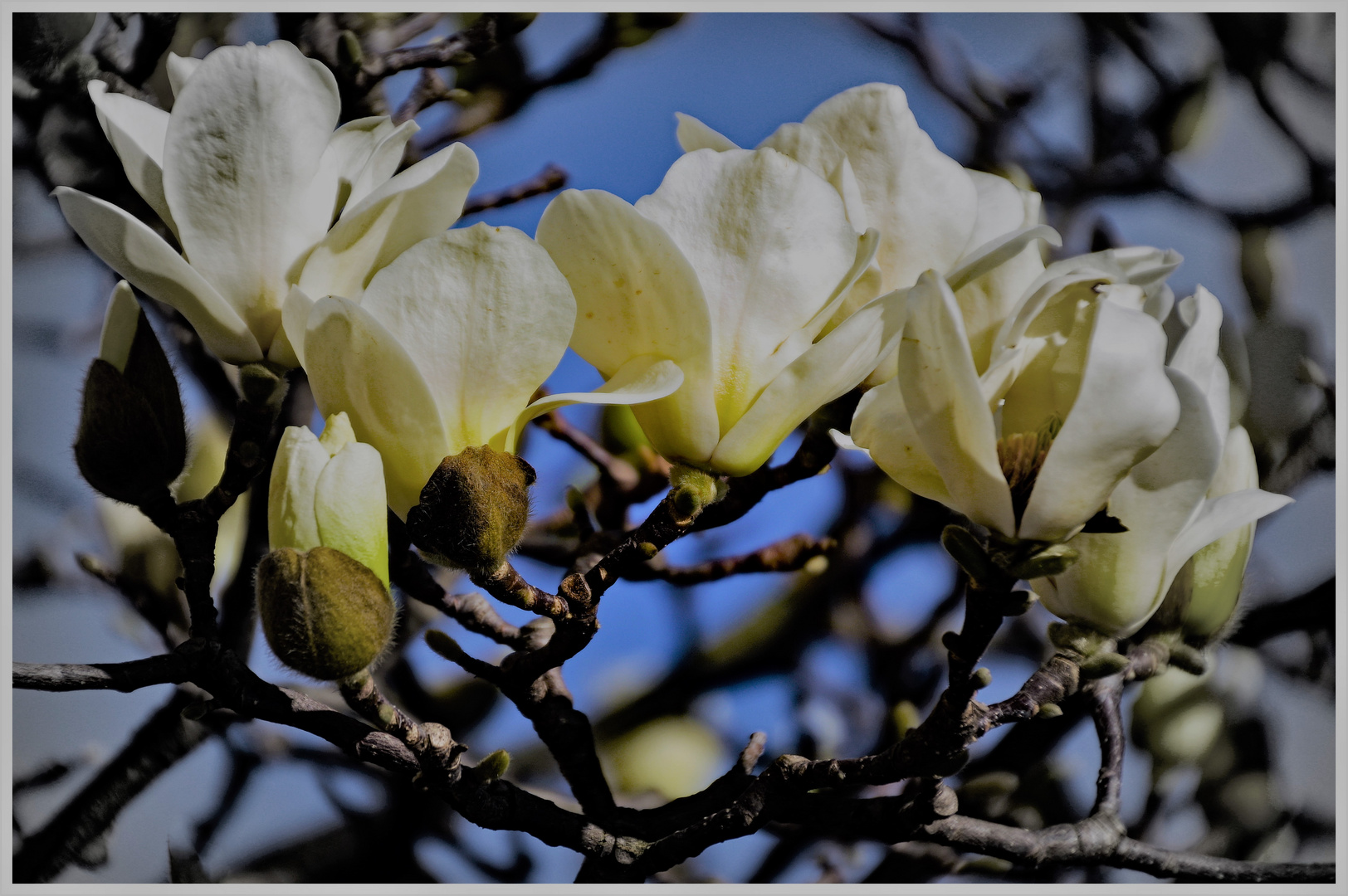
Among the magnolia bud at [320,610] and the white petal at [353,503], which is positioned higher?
the white petal at [353,503]

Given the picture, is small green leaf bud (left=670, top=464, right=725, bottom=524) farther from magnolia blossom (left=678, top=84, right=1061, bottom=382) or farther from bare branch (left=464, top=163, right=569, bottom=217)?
bare branch (left=464, top=163, right=569, bottom=217)

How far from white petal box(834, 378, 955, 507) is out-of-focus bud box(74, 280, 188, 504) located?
240 mm

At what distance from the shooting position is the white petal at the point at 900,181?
374mm

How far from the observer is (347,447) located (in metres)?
0.29

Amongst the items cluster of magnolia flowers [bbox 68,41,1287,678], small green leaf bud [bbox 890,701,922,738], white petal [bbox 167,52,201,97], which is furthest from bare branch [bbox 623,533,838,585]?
white petal [bbox 167,52,201,97]

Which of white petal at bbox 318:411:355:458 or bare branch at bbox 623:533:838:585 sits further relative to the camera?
bare branch at bbox 623:533:838:585

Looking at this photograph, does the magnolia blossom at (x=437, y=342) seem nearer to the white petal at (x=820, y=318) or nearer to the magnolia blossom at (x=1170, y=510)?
the white petal at (x=820, y=318)

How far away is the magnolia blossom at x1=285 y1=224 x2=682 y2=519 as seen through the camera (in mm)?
291

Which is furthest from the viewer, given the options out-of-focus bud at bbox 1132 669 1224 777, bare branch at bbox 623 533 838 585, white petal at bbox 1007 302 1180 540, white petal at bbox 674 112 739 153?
out-of-focus bud at bbox 1132 669 1224 777

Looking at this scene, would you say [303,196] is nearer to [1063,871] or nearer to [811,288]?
[811,288]

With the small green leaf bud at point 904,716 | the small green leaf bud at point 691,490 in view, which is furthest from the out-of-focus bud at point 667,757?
the small green leaf bud at point 691,490

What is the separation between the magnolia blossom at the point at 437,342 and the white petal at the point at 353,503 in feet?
0.06

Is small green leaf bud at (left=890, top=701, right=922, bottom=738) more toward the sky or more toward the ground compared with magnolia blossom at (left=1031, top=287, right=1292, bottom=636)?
more toward the ground

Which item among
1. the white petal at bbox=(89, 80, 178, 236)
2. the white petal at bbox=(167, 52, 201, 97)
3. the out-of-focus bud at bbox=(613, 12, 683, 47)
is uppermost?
the white petal at bbox=(167, 52, 201, 97)
